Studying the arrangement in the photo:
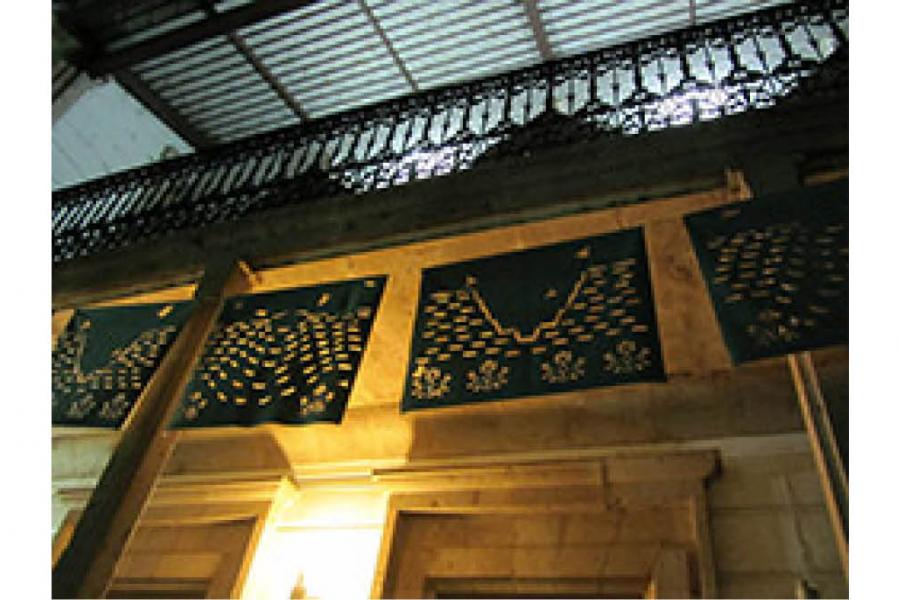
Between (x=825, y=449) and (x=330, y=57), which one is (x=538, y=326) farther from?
(x=330, y=57)

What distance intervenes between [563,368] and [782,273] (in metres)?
1.50

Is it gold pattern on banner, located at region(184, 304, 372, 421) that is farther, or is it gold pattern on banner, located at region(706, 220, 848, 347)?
gold pattern on banner, located at region(184, 304, 372, 421)

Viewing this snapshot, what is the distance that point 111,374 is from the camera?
5.44 m

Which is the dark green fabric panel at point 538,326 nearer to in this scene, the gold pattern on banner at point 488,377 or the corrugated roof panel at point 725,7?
the gold pattern on banner at point 488,377

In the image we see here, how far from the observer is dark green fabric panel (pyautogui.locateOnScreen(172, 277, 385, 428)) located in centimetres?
484

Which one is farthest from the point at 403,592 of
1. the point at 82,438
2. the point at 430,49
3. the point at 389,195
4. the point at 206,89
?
the point at 206,89

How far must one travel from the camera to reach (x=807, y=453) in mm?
5234

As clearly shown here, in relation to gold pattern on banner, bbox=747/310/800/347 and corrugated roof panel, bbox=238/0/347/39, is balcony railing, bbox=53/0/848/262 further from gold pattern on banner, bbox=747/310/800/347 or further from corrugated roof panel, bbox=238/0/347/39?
gold pattern on banner, bbox=747/310/800/347

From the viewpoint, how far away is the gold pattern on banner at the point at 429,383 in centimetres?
454

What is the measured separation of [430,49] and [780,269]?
5.91 m

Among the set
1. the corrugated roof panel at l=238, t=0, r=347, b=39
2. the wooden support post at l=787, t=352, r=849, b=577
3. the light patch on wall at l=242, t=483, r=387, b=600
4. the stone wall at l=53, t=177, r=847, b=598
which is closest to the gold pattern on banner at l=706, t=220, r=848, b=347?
the wooden support post at l=787, t=352, r=849, b=577

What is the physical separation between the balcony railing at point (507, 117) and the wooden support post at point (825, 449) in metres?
2.49

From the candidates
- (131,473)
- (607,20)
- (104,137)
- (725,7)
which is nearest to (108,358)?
(131,473)

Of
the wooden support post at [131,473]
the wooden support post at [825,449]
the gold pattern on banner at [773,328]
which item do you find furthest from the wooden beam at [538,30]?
the wooden support post at [825,449]
